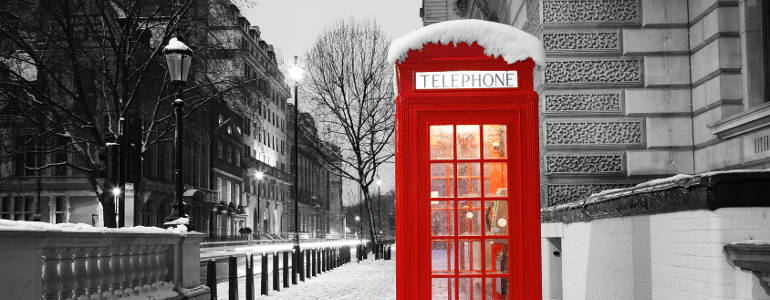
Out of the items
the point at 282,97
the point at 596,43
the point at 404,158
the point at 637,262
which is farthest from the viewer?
the point at 282,97

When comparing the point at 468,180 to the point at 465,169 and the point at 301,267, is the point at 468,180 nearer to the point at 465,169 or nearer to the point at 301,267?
the point at 465,169

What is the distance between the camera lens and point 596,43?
8664 mm

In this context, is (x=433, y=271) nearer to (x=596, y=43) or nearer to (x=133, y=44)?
(x=596, y=43)

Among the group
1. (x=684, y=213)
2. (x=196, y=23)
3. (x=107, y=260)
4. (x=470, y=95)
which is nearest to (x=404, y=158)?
(x=470, y=95)

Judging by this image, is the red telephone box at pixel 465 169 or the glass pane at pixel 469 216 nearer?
the red telephone box at pixel 465 169

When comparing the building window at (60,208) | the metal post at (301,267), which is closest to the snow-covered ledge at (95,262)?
the metal post at (301,267)

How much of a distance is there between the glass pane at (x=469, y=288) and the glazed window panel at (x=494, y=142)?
0.98 meters

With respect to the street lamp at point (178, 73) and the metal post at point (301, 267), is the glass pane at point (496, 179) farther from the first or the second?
the metal post at point (301, 267)

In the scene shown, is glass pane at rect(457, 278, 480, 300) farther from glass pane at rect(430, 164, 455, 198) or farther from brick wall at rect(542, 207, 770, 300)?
brick wall at rect(542, 207, 770, 300)

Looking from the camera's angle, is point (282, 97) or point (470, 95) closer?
point (470, 95)

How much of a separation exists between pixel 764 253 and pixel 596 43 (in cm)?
500

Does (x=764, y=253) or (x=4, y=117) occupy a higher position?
(x=4, y=117)

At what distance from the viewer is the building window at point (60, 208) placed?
4584cm

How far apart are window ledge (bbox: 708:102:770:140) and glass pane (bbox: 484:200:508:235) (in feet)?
9.27
